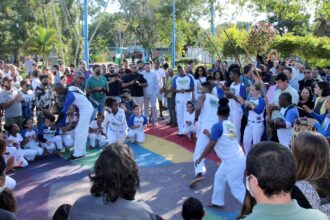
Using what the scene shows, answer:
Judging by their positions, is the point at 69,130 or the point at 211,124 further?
the point at 69,130

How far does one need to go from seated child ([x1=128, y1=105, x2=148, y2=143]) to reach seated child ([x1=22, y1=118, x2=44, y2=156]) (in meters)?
2.39

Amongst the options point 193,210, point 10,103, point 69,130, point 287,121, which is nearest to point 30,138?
point 69,130

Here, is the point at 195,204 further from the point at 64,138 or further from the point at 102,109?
the point at 102,109

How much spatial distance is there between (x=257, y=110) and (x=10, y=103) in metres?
5.72

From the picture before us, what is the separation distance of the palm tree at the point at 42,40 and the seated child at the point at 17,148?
23.0 metres

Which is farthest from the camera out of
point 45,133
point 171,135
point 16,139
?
point 171,135

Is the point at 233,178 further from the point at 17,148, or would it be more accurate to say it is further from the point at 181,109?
the point at 181,109

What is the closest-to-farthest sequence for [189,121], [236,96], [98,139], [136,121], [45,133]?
[236,96]
[45,133]
[98,139]
[136,121]
[189,121]

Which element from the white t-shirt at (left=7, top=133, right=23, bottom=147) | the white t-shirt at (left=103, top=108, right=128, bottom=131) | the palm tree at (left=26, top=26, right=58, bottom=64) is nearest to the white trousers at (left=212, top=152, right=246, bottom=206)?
the white t-shirt at (left=103, top=108, right=128, bottom=131)

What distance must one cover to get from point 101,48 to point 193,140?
130ft

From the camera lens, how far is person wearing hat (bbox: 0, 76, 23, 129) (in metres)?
9.78

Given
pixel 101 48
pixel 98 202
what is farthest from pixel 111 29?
pixel 98 202

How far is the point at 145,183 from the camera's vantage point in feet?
25.7

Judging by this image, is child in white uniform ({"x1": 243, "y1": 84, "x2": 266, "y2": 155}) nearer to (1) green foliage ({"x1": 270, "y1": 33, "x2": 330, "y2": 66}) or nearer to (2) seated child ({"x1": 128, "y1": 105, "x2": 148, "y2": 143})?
(2) seated child ({"x1": 128, "y1": 105, "x2": 148, "y2": 143})
